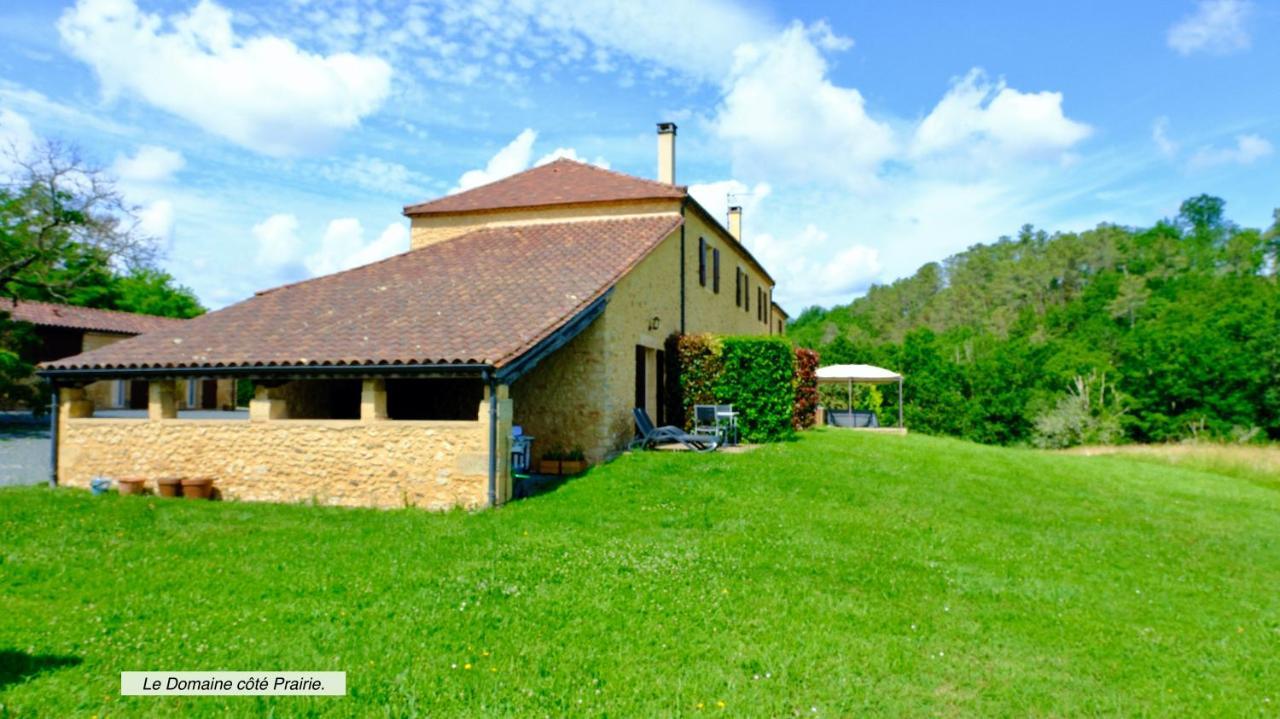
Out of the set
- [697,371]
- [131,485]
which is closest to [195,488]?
[131,485]

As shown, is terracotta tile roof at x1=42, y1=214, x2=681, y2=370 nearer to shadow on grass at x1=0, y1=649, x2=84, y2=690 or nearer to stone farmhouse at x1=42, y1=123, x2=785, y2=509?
stone farmhouse at x1=42, y1=123, x2=785, y2=509

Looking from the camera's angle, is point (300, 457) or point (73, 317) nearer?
point (300, 457)

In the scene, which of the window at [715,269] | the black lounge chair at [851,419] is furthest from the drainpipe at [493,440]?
the black lounge chair at [851,419]

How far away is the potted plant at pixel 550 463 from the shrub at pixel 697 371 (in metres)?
3.92

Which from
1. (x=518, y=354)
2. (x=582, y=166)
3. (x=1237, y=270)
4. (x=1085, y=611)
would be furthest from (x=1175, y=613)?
(x=1237, y=270)

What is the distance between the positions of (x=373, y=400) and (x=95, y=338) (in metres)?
26.4

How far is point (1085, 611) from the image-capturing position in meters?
6.80

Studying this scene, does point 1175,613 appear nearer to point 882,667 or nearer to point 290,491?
point 882,667

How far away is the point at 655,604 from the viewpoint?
653 centimetres

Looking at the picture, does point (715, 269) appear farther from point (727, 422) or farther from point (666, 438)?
point (666, 438)

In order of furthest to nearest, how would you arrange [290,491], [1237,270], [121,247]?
[1237,270] → [121,247] → [290,491]

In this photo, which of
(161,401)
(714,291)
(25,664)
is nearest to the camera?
(25,664)

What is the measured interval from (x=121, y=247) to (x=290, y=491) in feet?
72.4

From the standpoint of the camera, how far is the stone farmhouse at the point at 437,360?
11.1 metres
